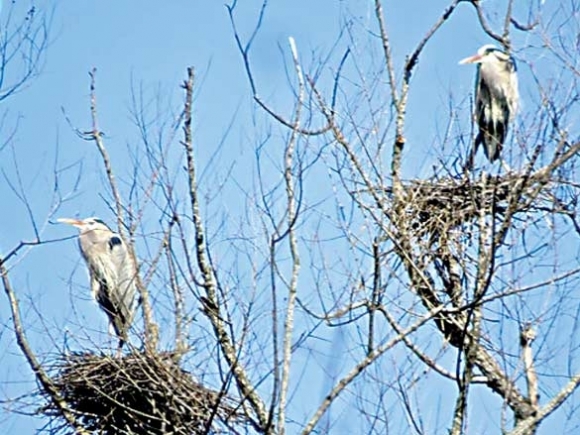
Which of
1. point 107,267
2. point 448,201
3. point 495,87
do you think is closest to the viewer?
point 448,201

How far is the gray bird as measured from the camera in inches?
349

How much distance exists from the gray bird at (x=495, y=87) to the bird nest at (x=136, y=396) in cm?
317

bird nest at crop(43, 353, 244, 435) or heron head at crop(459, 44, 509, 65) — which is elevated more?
heron head at crop(459, 44, 509, 65)

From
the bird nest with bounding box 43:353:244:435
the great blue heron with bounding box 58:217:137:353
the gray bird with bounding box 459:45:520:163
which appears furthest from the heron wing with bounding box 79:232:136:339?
the gray bird with bounding box 459:45:520:163

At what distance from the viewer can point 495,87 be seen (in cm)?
905

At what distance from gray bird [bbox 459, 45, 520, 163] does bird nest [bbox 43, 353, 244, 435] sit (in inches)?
125

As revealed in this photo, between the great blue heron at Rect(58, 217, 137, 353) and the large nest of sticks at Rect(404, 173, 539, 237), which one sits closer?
the large nest of sticks at Rect(404, 173, 539, 237)

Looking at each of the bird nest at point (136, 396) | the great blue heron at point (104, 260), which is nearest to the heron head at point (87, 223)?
the great blue heron at point (104, 260)

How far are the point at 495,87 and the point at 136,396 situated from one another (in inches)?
145

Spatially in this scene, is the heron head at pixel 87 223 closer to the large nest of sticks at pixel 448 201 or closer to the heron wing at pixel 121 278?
the heron wing at pixel 121 278

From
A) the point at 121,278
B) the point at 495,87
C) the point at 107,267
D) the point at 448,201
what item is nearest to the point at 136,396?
the point at 448,201

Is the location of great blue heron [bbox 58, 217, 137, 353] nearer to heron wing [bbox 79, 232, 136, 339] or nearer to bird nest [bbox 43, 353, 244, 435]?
heron wing [bbox 79, 232, 136, 339]

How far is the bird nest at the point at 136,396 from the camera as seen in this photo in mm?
6117

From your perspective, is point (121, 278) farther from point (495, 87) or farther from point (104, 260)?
point (495, 87)
